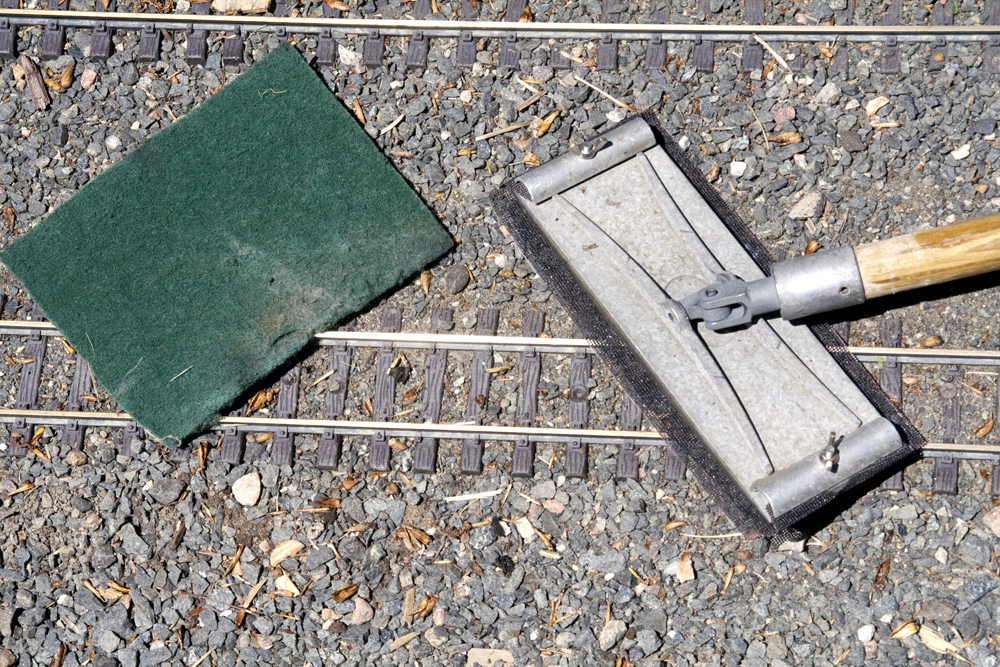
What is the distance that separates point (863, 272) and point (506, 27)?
280 cm

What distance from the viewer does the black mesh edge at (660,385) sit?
229 inches

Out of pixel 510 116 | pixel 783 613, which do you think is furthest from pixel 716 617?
pixel 510 116

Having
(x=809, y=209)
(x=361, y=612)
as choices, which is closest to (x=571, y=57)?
(x=809, y=209)

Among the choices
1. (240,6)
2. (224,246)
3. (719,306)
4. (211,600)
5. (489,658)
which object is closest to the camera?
(719,306)

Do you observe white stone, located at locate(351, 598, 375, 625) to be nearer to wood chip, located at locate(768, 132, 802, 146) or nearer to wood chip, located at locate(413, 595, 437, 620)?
wood chip, located at locate(413, 595, 437, 620)

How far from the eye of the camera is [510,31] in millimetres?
6547

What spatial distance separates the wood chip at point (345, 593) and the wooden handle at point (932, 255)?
3.53 m

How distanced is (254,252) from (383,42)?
1646 millimetres

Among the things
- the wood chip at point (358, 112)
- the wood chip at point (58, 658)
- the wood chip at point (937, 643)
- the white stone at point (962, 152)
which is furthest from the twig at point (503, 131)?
the wood chip at point (58, 658)

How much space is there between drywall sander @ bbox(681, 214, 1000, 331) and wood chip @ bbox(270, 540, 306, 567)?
9.51 ft

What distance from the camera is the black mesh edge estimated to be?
5816 millimetres

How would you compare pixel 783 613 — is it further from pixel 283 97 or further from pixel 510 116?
pixel 283 97

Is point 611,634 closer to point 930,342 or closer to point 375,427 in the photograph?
point 375,427

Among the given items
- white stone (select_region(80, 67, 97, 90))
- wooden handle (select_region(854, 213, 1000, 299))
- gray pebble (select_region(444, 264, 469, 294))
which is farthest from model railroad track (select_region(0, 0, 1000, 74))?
wooden handle (select_region(854, 213, 1000, 299))
